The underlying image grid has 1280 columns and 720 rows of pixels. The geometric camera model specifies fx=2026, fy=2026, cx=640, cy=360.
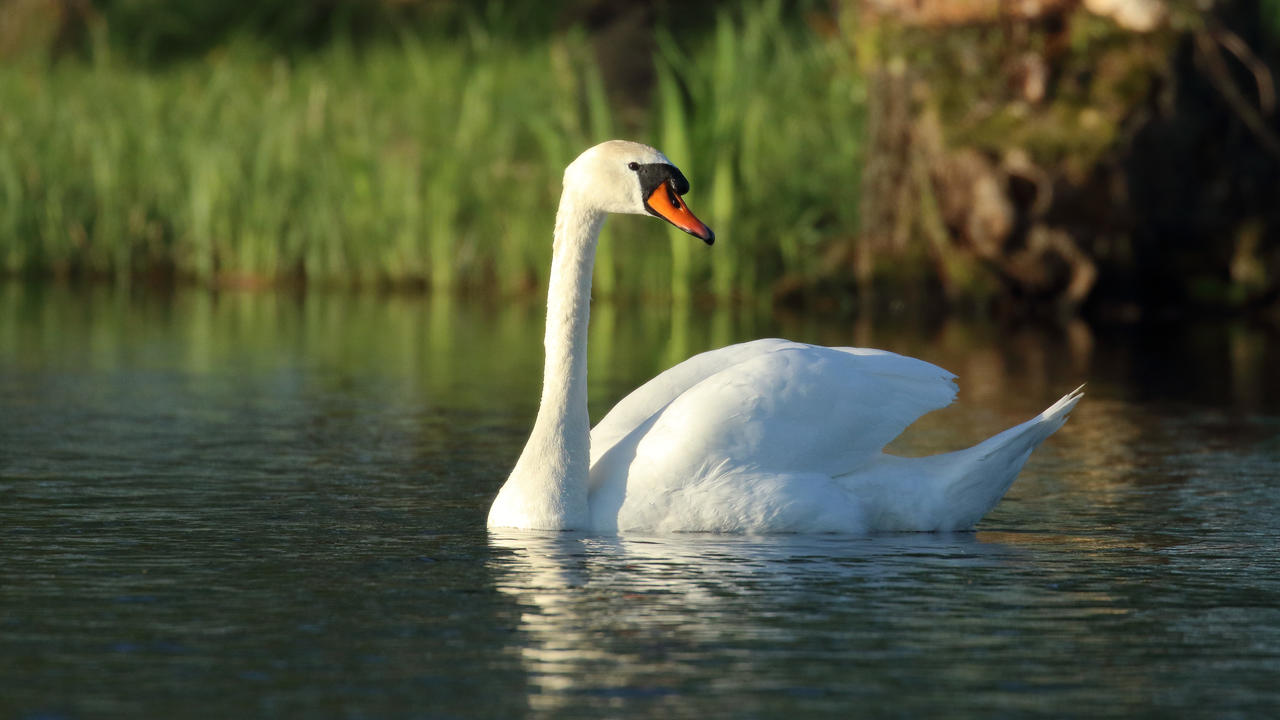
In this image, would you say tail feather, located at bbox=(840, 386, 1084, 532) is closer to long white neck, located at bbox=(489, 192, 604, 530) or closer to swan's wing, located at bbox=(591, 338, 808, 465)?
swan's wing, located at bbox=(591, 338, 808, 465)

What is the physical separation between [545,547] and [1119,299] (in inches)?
484

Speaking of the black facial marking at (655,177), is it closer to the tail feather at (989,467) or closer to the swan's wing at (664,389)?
the swan's wing at (664,389)

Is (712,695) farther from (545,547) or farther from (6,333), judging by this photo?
(6,333)

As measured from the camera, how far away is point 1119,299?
59.2ft

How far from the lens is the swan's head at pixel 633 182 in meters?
7.11

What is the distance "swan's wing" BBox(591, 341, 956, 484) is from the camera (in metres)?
6.94

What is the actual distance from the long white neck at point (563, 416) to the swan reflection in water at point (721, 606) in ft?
0.32

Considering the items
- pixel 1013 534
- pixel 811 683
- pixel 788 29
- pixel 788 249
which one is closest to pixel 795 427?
pixel 1013 534

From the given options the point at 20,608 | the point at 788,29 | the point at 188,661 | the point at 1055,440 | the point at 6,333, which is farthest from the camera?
the point at 788,29

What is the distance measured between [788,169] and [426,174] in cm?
361

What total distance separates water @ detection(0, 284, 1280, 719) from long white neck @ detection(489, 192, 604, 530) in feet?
0.49

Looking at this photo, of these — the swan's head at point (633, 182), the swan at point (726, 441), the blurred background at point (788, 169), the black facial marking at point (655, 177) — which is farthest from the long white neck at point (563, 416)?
the blurred background at point (788, 169)

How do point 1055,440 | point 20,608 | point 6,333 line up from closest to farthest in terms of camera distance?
1. point 20,608
2. point 1055,440
3. point 6,333

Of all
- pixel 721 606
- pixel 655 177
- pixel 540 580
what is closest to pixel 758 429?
pixel 655 177
